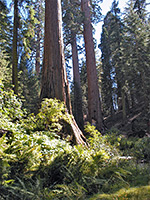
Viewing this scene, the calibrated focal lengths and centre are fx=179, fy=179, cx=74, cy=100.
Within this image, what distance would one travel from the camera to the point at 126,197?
2625 mm

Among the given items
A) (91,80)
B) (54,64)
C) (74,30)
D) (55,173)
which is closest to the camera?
(55,173)

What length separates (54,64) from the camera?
657cm

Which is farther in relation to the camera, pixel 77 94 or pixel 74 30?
pixel 77 94

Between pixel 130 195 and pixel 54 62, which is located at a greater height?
pixel 54 62

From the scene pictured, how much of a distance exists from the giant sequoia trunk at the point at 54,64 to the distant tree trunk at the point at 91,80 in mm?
4832

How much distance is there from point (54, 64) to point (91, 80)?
18.3 ft

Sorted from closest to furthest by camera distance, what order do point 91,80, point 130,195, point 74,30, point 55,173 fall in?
point 130,195
point 55,173
point 91,80
point 74,30

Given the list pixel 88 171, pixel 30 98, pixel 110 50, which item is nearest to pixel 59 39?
pixel 88 171

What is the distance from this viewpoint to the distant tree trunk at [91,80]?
1104 centimetres

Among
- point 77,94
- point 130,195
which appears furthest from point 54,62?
point 77,94

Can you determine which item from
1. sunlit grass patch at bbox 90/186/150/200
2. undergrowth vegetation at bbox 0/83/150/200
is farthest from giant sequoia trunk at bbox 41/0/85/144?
sunlit grass patch at bbox 90/186/150/200

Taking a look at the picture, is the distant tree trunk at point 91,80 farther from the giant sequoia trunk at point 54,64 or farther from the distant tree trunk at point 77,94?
the distant tree trunk at point 77,94

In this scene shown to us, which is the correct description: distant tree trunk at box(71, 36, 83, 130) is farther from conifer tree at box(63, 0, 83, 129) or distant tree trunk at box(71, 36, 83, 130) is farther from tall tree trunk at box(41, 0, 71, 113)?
tall tree trunk at box(41, 0, 71, 113)

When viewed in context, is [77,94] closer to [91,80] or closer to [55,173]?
[91,80]
